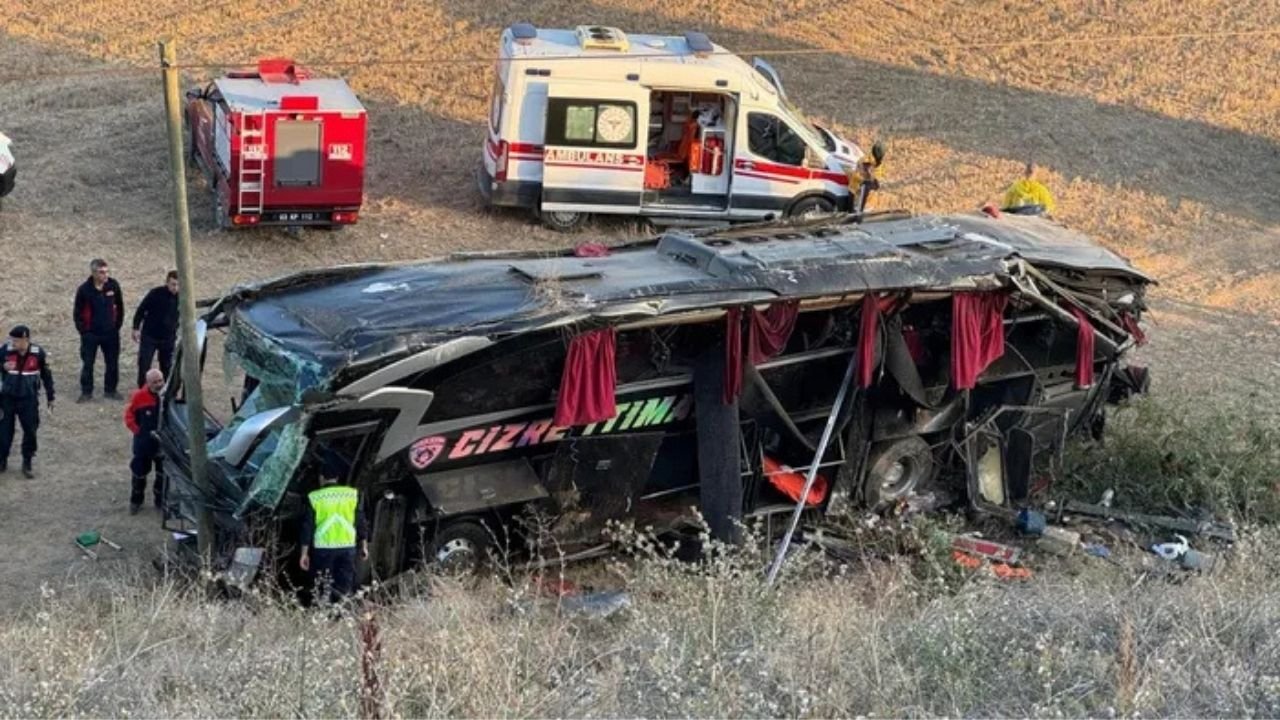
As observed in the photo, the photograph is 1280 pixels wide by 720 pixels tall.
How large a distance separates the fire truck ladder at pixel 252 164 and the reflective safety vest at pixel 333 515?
911 cm

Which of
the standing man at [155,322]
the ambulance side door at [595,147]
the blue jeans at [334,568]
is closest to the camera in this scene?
the blue jeans at [334,568]

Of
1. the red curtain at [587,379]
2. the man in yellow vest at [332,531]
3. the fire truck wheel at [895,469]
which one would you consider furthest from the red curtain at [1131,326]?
the man in yellow vest at [332,531]

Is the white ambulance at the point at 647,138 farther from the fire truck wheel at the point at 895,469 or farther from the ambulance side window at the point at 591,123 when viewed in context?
the fire truck wheel at the point at 895,469

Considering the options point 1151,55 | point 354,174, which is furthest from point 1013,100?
point 354,174

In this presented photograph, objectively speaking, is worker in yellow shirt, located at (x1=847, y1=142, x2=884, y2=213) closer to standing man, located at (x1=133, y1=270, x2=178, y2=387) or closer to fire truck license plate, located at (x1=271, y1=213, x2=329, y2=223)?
fire truck license plate, located at (x1=271, y1=213, x2=329, y2=223)

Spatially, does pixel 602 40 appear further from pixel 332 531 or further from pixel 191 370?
pixel 332 531

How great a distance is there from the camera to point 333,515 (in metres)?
10.2

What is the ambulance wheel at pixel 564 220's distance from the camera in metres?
20.2

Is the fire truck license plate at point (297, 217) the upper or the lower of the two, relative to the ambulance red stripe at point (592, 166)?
lower

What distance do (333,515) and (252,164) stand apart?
933 centimetres

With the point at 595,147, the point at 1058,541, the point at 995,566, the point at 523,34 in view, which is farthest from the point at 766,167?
the point at 995,566

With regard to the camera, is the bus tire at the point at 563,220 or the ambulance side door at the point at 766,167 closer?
the ambulance side door at the point at 766,167

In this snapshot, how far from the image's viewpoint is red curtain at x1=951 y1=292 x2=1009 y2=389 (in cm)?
1219

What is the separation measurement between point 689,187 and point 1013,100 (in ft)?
24.7
